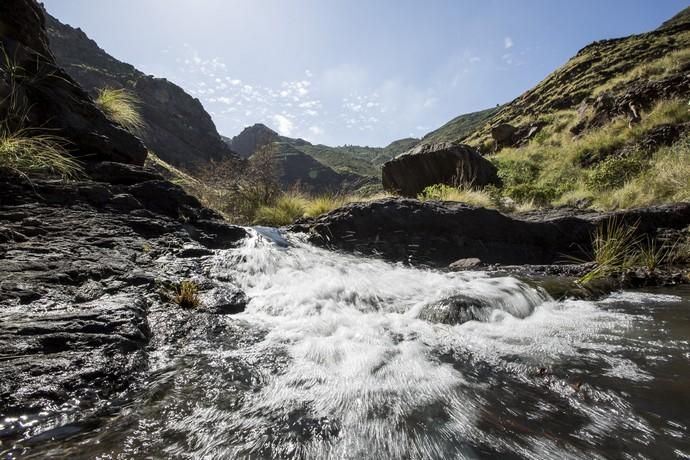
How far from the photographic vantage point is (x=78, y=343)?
7.30ft

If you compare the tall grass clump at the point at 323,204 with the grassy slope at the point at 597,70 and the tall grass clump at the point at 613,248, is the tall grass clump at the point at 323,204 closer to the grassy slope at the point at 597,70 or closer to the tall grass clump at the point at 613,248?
the tall grass clump at the point at 613,248

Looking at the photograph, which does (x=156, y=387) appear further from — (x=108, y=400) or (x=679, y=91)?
(x=679, y=91)

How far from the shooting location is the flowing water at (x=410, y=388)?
1.66 metres

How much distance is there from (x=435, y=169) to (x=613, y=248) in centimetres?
646

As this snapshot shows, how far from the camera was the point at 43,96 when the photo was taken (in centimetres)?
514

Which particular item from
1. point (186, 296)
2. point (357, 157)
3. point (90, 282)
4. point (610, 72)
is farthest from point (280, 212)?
point (357, 157)

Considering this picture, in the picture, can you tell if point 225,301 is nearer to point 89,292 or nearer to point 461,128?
point 89,292

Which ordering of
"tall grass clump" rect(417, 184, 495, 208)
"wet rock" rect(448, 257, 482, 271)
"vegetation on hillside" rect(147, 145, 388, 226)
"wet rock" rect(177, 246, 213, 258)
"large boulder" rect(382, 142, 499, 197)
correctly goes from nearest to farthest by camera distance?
"wet rock" rect(177, 246, 213, 258) → "wet rock" rect(448, 257, 482, 271) → "tall grass clump" rect(417, 184, 495, 208) → "vegetation on hillside" rect(147, 145, 388, 226) → "large boulder" rect(382, 142, 499, 197)

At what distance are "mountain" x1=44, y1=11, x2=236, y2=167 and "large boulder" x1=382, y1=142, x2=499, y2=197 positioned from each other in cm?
6152

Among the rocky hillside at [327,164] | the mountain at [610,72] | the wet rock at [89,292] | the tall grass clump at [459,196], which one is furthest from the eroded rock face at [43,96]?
the rocky hillside at [327,164]

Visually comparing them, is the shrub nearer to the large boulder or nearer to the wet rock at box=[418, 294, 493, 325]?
the wet rock at box=[418, 294, 493, 325]

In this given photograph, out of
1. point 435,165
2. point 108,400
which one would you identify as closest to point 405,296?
point 108,400

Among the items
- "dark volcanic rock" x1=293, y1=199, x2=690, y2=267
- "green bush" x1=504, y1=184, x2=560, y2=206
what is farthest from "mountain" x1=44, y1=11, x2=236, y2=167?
"dark volcanic rock" x1=293, y1=199, x2=690, y2=267

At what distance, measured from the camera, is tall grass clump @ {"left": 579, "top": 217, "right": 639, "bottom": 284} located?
522cm
